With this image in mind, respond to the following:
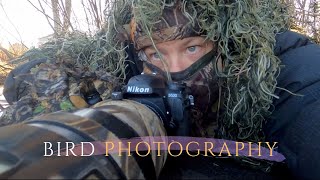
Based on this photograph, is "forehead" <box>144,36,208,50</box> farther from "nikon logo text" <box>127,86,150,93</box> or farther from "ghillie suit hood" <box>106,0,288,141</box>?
"nikon logo text" <box>127,86,150,93</box>

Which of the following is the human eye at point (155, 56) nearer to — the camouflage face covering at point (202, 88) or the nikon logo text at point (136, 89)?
the camouflage face covering at point (202, 88)

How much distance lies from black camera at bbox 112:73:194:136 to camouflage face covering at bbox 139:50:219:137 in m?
0.15

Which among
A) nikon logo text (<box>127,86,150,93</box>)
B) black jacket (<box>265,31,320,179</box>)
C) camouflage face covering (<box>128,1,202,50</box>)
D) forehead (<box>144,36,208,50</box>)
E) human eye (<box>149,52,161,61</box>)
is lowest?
black jacket (<box>265,31,320,179</box>)

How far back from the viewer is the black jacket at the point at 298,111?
33.4 inches

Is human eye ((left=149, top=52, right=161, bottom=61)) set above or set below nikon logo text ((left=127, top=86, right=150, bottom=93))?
above

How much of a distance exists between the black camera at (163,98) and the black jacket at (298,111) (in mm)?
259

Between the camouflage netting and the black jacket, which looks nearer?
the black jacket

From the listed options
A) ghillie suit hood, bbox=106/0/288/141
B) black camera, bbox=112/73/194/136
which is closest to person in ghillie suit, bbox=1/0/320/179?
ghillie suit hood, bbox=106/0/288/141

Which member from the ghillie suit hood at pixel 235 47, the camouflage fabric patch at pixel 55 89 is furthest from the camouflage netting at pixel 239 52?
the camouflage fabric patch at pixel 55 89

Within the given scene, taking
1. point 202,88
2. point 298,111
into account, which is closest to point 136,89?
point 202,88

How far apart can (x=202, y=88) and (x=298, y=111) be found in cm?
27

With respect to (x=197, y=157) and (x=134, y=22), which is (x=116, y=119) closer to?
(x=197, y=157)

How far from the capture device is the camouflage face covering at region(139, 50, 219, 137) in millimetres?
1045

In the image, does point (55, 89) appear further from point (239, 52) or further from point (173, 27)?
point (239, 52)
